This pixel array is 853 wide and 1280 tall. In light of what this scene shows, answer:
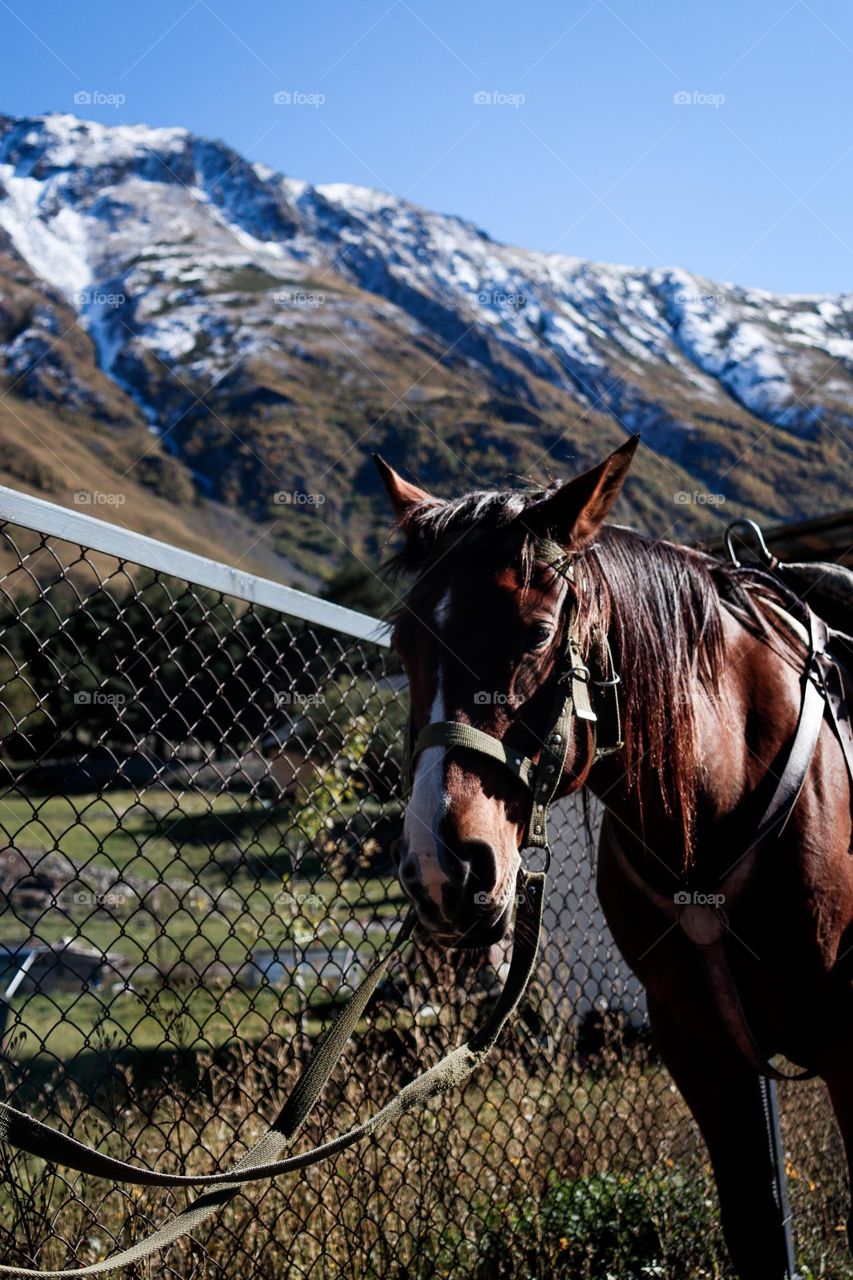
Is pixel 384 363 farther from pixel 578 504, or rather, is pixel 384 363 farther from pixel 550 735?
pixel 550 735

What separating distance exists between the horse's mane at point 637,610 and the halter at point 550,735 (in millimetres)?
69

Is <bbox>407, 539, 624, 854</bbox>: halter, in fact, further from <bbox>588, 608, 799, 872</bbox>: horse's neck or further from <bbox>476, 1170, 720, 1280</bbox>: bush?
<bbox>476, 1170, 720, 1280</bbox>: bush

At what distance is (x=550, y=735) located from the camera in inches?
75.3

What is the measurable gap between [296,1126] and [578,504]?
4.83 feet

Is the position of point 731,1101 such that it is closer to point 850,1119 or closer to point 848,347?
point 850,1119

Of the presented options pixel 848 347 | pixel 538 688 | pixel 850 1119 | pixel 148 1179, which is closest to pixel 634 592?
pixel 538 688

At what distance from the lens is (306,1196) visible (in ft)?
10.7

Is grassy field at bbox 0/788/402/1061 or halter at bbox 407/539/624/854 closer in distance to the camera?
halter at bbox 407/539/624/854

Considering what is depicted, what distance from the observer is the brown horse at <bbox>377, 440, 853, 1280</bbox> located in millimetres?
1815

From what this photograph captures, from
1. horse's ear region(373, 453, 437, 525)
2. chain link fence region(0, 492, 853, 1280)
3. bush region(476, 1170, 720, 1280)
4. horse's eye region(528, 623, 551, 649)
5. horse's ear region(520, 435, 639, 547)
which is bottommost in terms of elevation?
bush region(476, 1170, 720, 1280)

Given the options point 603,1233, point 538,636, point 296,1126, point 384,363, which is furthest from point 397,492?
point 384,363

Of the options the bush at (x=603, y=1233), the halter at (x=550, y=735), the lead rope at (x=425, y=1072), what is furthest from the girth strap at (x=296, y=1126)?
the bush at (x=603, y=1233)

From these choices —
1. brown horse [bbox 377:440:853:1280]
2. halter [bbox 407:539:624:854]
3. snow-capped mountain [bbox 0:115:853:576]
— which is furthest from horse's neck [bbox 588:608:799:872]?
snow-capped mountain [bbox 0:115:853:576]

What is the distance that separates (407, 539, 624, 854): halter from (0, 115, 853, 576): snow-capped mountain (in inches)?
4019
